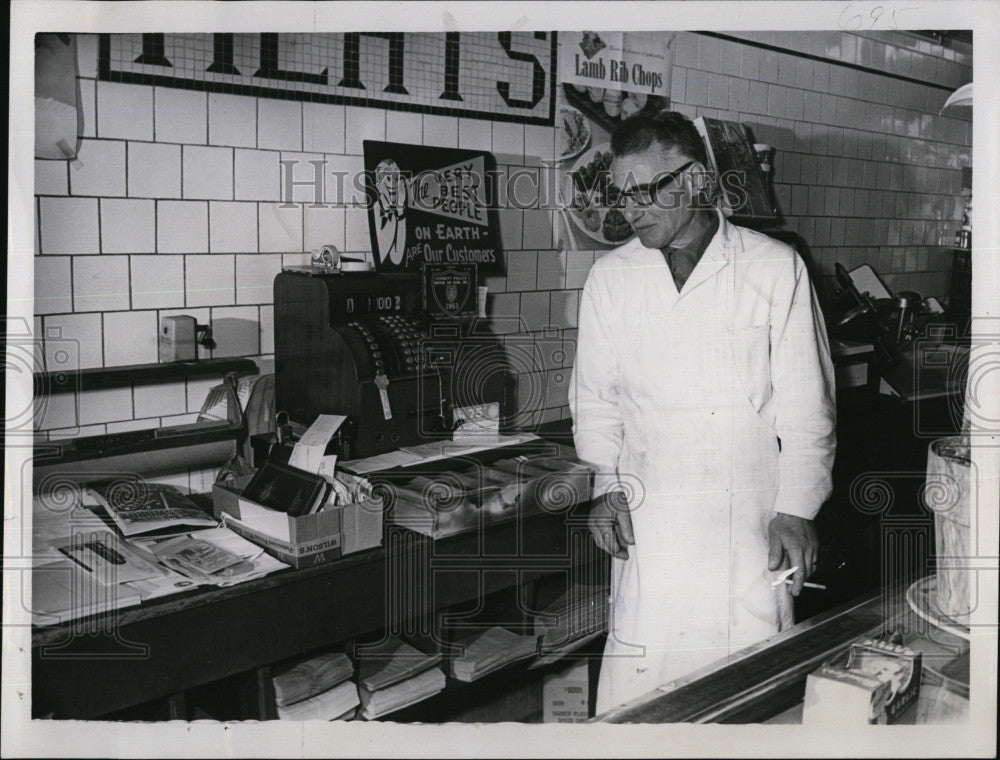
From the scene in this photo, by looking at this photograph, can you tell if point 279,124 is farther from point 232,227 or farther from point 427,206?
point 427,206

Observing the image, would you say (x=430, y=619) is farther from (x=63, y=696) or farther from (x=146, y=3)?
(x=146, y=3)

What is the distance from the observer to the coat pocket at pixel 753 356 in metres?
2.62

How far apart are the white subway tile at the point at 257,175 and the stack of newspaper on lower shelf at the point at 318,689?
1.37 metres

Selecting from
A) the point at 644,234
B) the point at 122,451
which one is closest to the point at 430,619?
the point at 122,451

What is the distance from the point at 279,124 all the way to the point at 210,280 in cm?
52

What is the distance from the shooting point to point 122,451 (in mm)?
2461

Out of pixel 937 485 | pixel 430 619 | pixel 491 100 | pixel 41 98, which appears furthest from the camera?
pixel 491 100

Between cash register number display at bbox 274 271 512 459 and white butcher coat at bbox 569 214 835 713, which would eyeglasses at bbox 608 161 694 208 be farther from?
cash register number display at bbox 274 271 512 459

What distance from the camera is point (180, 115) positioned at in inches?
102

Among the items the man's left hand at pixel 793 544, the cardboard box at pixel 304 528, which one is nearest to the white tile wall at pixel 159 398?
the cardboard box at pixel 304 528

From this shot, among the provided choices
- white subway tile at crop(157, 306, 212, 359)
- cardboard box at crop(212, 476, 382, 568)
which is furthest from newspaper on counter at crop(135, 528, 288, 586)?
white subway tile at crop(157, 306, 212, 359)

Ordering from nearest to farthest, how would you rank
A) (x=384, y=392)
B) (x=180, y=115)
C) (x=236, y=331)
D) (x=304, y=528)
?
(x=304, y=528), (x=180, y=115), (x=384, y=392), (x=236, y=331)

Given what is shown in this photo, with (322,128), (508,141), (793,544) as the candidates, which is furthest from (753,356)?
(322,128)

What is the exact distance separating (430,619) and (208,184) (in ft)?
4.69
